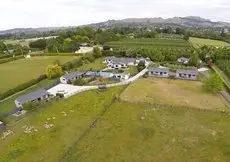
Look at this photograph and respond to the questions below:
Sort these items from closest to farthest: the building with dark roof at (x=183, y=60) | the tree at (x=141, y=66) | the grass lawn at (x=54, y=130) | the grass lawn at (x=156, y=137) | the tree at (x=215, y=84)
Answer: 1. the grass lawn at (x=156, y=137)
2. the grass lawn at (x=54, y=130)
3. the tree at (x=215, y=84)
4. the tree at (x=141, y=66)
5. the building with dark roof at (x=183, y=60)

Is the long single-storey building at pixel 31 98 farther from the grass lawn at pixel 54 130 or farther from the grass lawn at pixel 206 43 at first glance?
Answer: the grass lawn at pixel 206 43

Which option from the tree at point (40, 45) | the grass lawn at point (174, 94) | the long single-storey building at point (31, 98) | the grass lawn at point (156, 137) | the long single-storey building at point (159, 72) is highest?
the tree at point (40, 45)

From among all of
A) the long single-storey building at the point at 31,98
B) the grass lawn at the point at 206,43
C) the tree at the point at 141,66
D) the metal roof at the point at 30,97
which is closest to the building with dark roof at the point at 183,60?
the tree at the point at 141,66

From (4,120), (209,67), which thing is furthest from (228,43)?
(4,120)

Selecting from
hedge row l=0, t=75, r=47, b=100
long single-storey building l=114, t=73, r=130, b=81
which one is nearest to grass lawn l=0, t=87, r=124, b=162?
long single-storey building l=114, t=73, r=130, b=81

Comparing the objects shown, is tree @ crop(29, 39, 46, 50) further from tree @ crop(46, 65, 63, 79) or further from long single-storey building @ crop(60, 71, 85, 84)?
long single-storey building @ crop(60, 71, 85, 84)

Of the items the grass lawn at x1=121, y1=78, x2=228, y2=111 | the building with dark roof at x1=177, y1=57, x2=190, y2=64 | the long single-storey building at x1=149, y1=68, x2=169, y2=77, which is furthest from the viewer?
the building with dark roof at x1=177, y1=57, x2=190, y2=64
